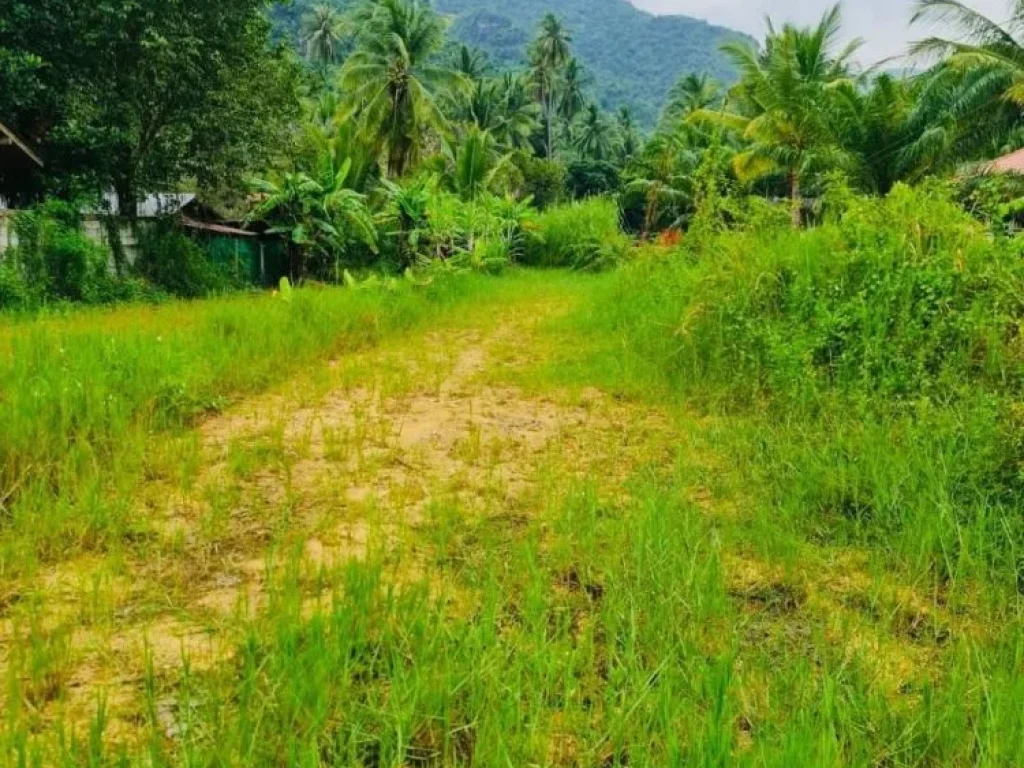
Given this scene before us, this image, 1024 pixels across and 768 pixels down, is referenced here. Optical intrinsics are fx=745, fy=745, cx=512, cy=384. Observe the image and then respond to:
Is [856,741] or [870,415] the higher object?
[870,415]

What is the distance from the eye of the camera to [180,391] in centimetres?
446

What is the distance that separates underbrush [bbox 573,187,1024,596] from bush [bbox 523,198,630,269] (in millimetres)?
11956

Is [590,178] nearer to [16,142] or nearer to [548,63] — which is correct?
[548,63]

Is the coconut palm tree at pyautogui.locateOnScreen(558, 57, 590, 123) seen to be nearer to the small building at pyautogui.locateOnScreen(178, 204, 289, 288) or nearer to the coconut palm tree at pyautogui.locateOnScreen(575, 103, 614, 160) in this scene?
the coconut palm tree at pyautogui.locateOnScreen(575, 103, 614, 160)

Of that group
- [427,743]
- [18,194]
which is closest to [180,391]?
[427,743]

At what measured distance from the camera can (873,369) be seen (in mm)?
4340

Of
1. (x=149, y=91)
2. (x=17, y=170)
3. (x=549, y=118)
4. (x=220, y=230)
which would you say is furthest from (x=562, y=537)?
(x=549, y=118)

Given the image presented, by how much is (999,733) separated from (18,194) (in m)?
14.8

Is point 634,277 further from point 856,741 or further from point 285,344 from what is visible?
point 856,741

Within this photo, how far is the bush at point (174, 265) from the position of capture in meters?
13.5

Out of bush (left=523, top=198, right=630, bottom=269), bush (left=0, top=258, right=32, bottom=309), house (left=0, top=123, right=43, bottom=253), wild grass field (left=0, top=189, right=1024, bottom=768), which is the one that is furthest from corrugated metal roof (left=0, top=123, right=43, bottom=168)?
bush (left=523, top=198, right=630, bottom=269)

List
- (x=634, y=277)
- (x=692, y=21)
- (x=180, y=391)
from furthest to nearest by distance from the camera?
(x=692, y=21) → (x=634, y=277) → (x=180, y=391)

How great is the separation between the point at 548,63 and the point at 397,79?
33.8m

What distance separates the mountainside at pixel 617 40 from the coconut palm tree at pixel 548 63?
4221 cm
